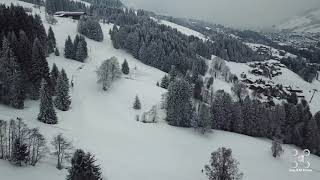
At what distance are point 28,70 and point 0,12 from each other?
29.3m

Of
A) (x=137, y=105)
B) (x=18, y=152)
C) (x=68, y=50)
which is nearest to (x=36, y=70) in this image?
(x=137, y=105)

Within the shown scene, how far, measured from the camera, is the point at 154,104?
96.0 m

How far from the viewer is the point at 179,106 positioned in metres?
88.0

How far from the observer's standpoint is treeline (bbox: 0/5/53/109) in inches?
2677

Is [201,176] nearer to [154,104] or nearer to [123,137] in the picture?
[123,137]

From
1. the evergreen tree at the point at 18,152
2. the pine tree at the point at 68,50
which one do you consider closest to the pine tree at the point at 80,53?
the pine tree at the point at 68,50

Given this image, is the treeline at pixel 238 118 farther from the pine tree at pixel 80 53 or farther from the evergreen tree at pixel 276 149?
the pine tree at pixel 80 53

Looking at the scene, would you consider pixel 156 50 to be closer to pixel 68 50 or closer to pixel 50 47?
pixel 68 50

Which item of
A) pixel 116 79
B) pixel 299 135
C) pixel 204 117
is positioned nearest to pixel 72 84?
pixel 116 79

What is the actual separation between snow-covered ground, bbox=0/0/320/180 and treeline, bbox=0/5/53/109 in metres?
3.33

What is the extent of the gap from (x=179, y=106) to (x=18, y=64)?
45.8m

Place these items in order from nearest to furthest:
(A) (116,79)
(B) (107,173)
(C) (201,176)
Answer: (B) (107,173) < (C) (201,176) < (A) (116,79)

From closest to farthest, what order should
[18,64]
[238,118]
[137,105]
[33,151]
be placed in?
[33,151] < [18,64] < [137,105] < [238,118]

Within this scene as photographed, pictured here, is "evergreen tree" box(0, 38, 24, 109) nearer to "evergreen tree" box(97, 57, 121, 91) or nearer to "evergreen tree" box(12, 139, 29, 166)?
"evergreen tree" box(12, 139, 29, 166)
